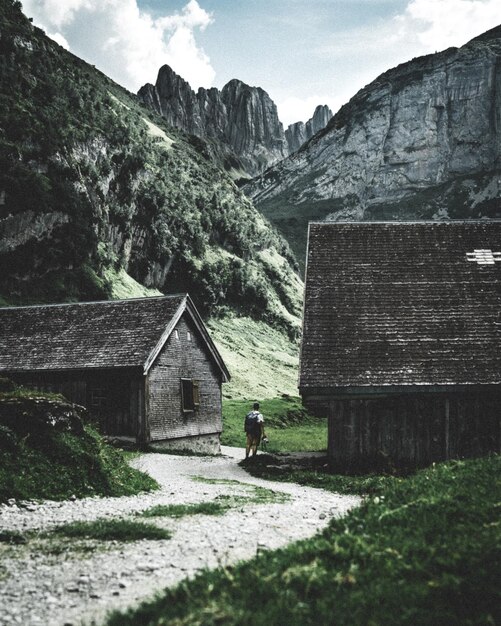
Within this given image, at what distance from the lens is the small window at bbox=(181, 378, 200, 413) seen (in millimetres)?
26938

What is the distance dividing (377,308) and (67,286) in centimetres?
4315

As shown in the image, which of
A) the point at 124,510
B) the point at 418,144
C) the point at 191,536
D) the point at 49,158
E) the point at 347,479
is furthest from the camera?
the point at 418,144

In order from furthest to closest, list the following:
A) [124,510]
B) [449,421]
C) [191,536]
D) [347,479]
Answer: [449,421] → [347,479] → [124,510] → [191,536]

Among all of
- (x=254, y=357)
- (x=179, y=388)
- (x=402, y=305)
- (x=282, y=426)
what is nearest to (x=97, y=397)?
(x=179, y=388)

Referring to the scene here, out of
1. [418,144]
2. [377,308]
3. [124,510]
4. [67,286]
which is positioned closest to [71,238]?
[67,286]

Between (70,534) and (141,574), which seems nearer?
(141,574)

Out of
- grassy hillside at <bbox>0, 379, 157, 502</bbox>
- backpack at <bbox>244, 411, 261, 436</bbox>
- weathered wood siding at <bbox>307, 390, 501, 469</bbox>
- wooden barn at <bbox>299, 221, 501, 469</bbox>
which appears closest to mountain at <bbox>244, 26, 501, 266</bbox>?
backpack at <bbox>244, 411, 261, 436</bbox>

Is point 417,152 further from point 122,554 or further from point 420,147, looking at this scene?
point 122,554

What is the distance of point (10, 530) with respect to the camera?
7391 mm

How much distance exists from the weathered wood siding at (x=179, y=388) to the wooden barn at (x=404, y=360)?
371 inches

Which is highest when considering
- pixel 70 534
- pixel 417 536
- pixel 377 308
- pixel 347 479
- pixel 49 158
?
pixel 49 158

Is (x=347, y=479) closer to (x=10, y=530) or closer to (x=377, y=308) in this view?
(x=377, y=308)

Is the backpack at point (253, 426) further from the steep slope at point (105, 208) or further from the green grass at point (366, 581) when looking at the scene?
the steep slope at point (105, 208)

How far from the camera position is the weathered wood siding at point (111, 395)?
23375 mm
